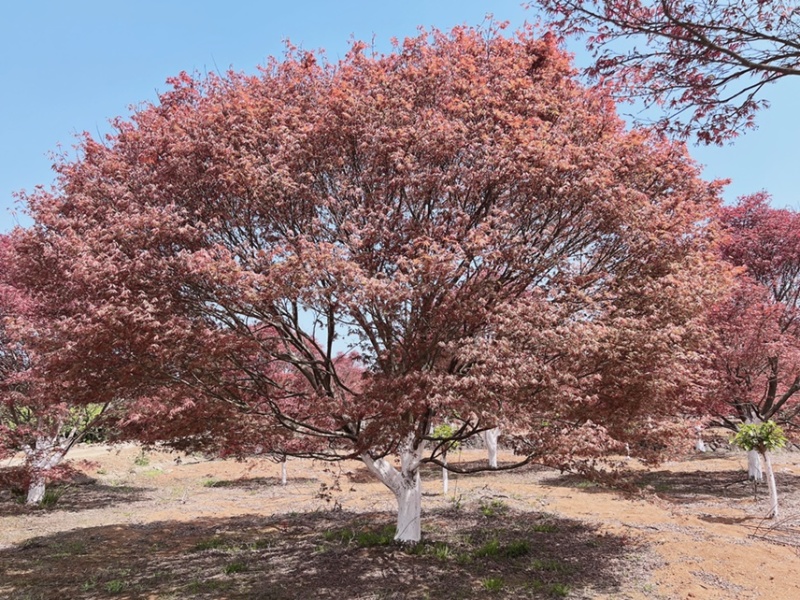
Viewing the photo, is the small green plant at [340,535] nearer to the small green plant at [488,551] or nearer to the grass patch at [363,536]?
the grass patch at [363,536]

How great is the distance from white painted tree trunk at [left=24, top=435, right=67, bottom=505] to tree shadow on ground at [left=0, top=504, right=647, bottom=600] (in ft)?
9.25

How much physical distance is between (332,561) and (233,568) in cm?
161

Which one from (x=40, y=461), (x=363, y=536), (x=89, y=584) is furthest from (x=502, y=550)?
A: (x=40, y=461)

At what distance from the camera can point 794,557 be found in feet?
27.4

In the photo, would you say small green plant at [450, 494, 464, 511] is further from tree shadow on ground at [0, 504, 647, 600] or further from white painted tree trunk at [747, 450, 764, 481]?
white painted tree trunk at [747, 450, 764, 481]

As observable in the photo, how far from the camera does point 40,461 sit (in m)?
14.1

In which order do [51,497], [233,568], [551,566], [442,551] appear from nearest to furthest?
[551,566] → [233,568] → [442,551] → [51,497]

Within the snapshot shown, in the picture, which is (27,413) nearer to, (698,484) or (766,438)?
(766,438)

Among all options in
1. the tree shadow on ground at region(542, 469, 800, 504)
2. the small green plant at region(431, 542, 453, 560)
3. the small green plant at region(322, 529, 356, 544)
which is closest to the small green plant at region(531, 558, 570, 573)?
the small green plant at region(431, 542, 453, 560)

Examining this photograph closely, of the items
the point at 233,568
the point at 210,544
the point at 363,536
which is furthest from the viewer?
the point at 210,544

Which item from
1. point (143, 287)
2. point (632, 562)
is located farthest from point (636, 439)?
point (143, 287)

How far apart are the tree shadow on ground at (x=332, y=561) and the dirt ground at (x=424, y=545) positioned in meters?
0.04

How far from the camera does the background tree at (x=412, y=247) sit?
5.98 m

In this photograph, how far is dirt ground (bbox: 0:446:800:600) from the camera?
7156 mm
